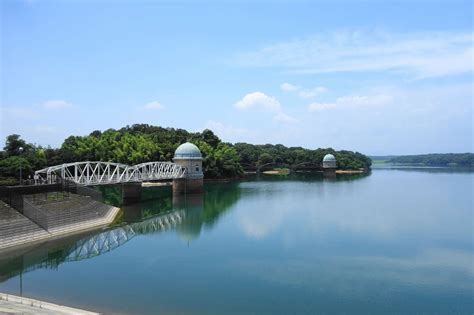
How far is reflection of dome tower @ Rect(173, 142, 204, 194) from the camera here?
220ft

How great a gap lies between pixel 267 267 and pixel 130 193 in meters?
32.1

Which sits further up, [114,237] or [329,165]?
[329,165]

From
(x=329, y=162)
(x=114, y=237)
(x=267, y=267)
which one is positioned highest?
(x=329, y=162)

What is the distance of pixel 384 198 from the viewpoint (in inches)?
2419

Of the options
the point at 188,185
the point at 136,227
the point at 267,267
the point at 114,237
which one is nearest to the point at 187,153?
the point at 188,185

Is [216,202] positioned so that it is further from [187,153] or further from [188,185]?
[187,153]

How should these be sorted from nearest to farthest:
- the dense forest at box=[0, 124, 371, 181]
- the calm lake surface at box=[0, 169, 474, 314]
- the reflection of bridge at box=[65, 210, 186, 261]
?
the calm lake surface at box=[0, 169, 474, 314]
the reflection of bridge at box=[65, 210, 186, 261]
the dense forest at box=[0, 124, 371, 181]

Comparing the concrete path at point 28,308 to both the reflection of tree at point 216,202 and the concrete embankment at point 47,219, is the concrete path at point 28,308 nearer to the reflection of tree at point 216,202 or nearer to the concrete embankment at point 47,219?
the concrete embankment at point 47,219

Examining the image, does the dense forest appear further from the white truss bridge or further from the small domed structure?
the small domed structure

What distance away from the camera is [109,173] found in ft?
154

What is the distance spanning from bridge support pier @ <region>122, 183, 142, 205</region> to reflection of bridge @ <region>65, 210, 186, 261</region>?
28.4ft

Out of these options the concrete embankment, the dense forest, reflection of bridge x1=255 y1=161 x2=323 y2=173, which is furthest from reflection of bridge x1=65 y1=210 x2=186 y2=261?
reflection of bridge x1=255 y1=161 x2=323 y2=173

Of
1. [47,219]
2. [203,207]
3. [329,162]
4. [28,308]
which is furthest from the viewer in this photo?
[329,162]

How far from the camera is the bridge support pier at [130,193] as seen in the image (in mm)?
52831
